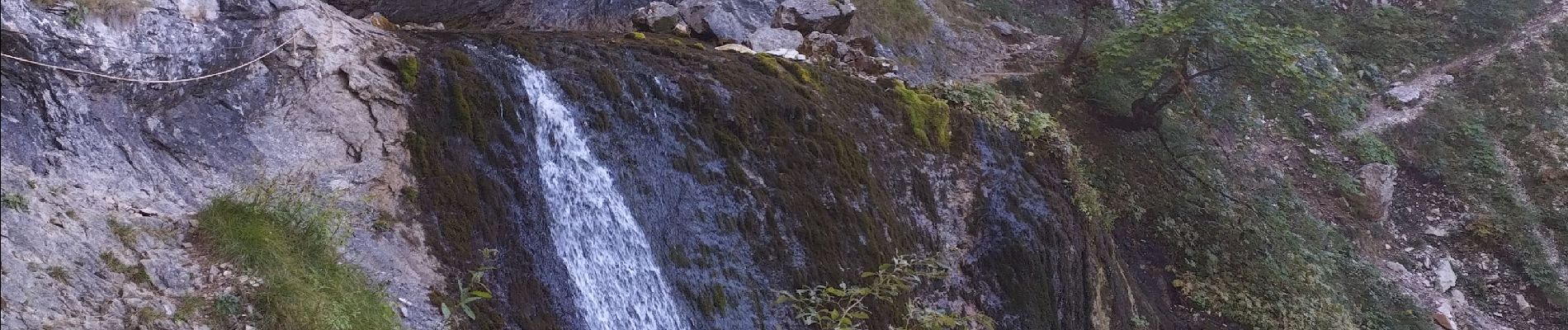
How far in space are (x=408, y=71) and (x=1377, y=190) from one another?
12048 millimetres

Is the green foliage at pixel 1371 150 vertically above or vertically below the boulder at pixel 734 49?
below

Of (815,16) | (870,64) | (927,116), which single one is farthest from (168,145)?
(815,16)

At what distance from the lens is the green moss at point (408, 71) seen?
5.52 metres

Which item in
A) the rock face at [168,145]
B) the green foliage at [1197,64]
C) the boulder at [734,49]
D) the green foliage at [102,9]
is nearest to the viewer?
the rock face at [168,145]

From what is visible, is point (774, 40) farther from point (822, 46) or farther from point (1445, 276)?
point (1445, 276)

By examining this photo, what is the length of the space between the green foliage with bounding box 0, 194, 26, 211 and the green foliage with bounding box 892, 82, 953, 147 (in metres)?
5.79

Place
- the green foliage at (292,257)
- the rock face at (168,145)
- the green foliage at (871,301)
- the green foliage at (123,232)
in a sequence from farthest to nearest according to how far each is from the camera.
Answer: the green foliage at (871,301) < the green foliage at (292,257) < the green foliage at (123,232) < the rock face at (168,145)

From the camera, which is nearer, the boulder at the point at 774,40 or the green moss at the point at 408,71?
the green moss at the point at 408,71

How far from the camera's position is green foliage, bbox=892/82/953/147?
25.6 ft

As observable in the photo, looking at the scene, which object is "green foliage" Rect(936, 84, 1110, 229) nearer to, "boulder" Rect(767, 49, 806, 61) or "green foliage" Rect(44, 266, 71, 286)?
"boulder" Rect(767, 49, 806, 61)

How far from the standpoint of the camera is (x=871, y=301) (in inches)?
245

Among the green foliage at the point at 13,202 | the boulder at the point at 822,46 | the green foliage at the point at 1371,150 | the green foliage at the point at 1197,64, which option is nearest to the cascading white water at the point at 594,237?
the green foliage at the point at 13,202

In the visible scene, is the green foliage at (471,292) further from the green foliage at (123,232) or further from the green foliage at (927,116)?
the green foliage at (927,116)

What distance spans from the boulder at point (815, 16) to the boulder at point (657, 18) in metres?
1.27
